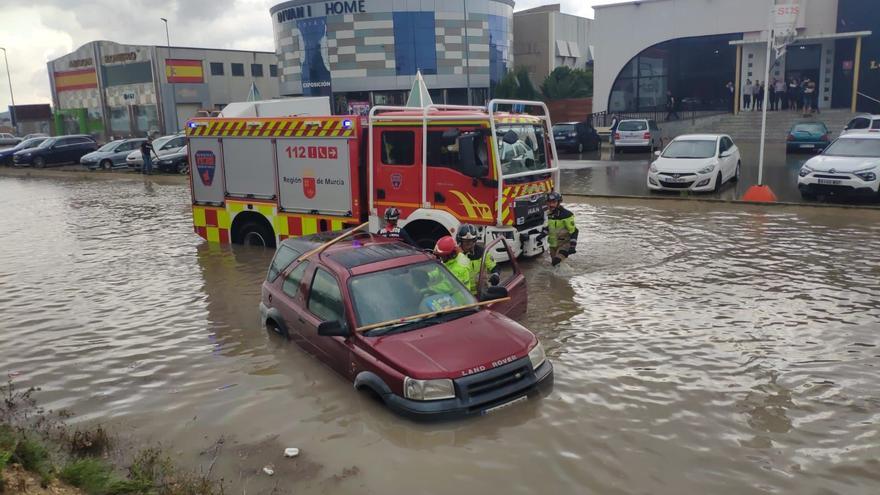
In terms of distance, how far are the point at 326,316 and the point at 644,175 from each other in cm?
1788

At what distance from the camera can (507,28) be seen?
182 ft

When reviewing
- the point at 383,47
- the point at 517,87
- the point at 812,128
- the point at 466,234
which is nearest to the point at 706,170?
the point at 812,128

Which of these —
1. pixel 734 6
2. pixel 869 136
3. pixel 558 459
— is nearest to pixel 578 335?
pixel 558 459

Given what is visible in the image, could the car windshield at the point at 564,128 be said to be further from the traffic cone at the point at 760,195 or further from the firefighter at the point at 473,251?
the firefighter at the point at 473,251

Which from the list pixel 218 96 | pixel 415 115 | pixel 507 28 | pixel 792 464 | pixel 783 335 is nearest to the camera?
pixel 792 464

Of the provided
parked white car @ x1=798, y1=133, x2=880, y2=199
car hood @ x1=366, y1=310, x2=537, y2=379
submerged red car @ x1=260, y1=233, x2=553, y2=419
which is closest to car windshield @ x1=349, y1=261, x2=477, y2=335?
submerged red car @ x1=260, y1=233, x2=553, y2=419

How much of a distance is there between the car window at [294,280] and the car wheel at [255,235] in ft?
17.4

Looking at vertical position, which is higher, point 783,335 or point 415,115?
point 415,115

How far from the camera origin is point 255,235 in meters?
13.2

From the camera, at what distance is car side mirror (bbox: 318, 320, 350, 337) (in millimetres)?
6262

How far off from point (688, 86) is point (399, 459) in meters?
35.2

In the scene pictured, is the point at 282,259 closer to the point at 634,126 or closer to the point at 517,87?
the point at 634,126

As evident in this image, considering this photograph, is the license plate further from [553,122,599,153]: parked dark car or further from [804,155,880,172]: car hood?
[553,122,599,153]: parked dark car

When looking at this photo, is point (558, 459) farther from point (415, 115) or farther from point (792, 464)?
point (415, 115)
